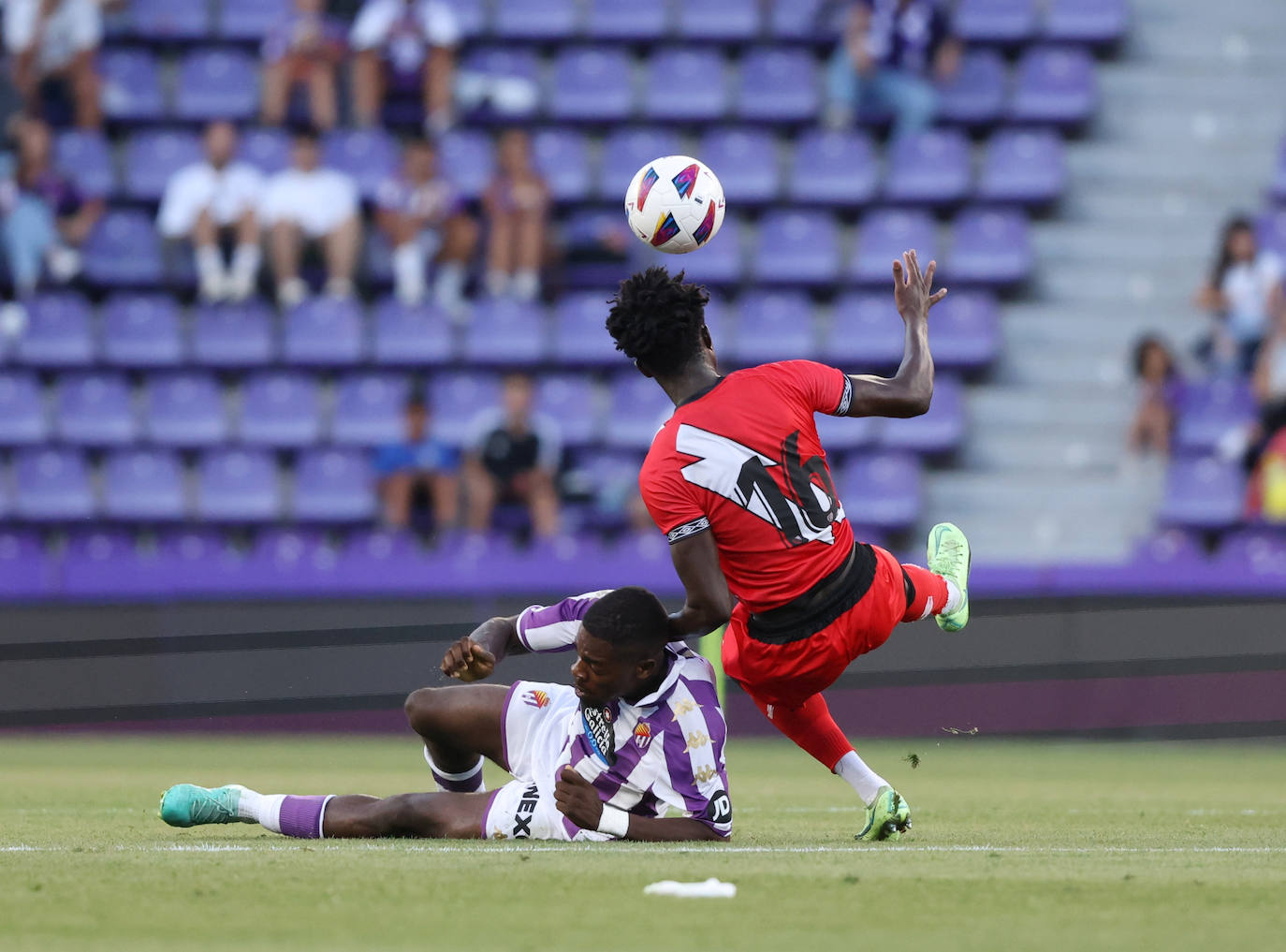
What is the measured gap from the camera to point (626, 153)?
16109mm

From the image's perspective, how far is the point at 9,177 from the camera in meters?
15.8

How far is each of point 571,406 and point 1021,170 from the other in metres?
4.61

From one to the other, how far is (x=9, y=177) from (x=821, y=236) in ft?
22.7

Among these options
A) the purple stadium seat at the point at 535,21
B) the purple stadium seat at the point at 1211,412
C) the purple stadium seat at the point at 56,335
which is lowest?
the purple stadium seat at the point at 1211,412

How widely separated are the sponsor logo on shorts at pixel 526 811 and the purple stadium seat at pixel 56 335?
9952mm

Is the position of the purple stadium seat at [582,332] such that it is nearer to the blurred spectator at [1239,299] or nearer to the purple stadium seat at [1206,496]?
the purple stadium seat at [1206,496]

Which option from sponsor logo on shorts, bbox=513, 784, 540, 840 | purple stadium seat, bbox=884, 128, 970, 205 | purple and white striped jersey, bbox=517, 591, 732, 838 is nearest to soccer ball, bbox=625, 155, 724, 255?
purple and white striped jersey, bbox=517, 591, 732, 838

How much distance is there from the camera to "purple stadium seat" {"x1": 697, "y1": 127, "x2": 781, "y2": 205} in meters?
16.0

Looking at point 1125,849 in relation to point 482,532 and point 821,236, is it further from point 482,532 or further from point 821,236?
point 821,236

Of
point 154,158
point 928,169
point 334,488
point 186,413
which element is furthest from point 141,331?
point 928,169

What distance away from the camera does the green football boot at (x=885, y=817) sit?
22.3 feet

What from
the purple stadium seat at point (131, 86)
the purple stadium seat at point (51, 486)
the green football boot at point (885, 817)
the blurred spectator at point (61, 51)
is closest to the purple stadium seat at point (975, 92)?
the purple stadium seat at point (131, 86)

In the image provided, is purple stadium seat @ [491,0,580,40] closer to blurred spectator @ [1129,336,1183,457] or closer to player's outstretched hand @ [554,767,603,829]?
blurred spectator @ [1129,336,1183,457]

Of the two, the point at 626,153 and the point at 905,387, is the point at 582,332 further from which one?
the point at 905,387
